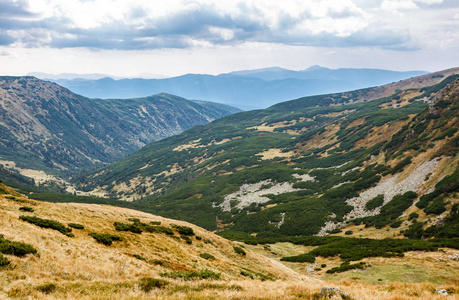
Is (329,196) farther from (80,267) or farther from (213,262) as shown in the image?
(80,267)

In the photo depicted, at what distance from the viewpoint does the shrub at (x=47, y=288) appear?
502 inches

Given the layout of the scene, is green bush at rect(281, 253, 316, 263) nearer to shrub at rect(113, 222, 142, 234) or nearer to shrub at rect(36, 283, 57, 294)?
shrub at rect(113, 222, 142, 234)

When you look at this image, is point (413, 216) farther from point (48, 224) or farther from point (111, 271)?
point (48, 224)

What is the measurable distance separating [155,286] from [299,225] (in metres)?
71.1

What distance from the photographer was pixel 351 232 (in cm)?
6231

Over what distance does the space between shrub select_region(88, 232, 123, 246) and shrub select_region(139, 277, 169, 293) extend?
7435 mm

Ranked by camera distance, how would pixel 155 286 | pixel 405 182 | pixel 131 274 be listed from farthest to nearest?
pixel 405 182 < pixel 131 274 < pixel 155 286

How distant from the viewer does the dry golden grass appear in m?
13.5

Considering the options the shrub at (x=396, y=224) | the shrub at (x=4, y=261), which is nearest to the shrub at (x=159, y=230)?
the shrub at (x=4, y=261)

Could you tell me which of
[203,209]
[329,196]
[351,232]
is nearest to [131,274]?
[351,232]

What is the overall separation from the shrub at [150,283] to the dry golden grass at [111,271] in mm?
342

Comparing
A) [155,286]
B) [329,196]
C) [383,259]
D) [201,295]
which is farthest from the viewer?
[329,196]

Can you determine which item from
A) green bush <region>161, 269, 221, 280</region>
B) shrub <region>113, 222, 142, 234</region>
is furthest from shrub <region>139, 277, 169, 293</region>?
shrub <region>113, 222, 142, 234</region>

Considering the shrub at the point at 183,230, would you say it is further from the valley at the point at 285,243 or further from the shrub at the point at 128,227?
the shrub at the point at 128,227
